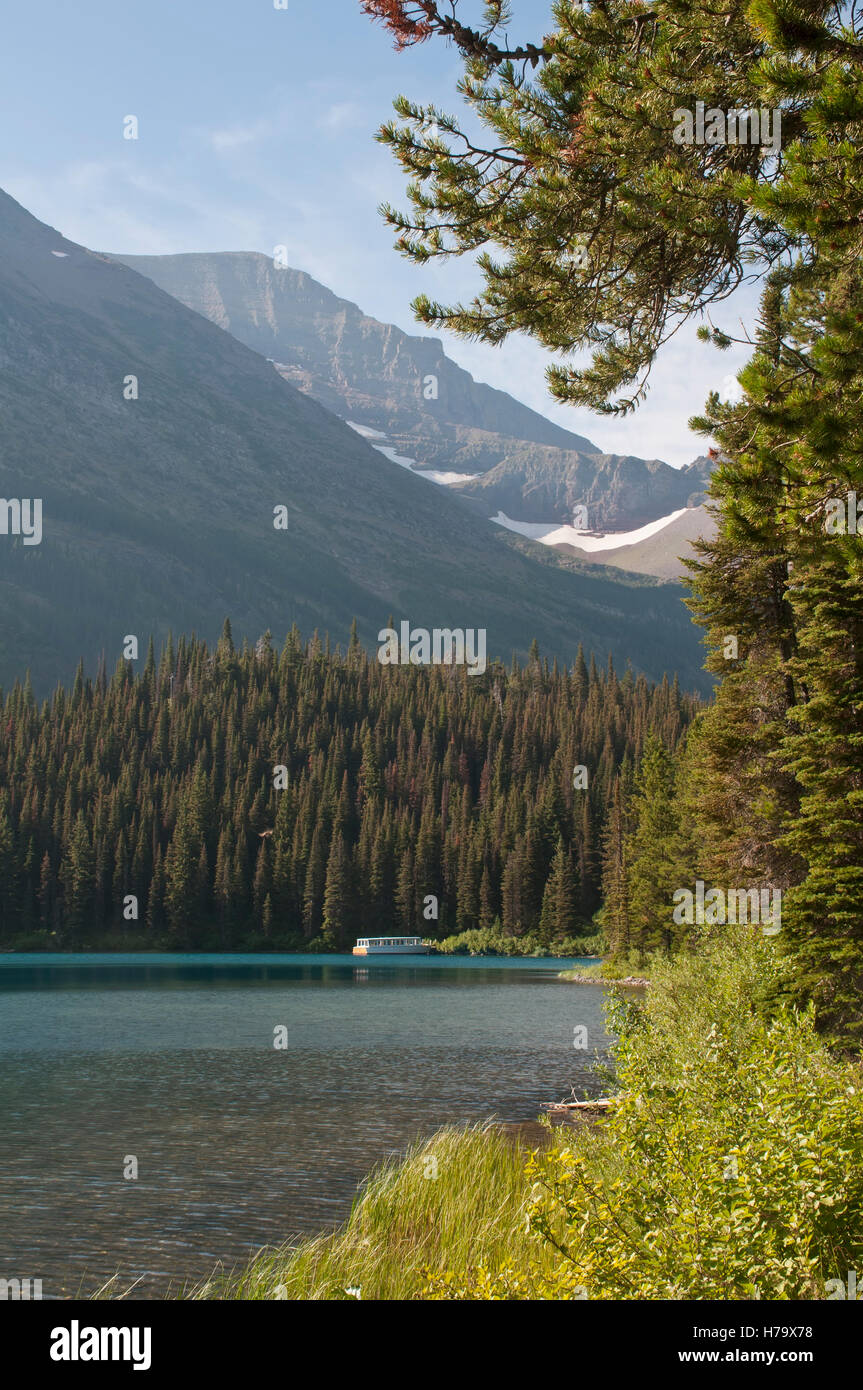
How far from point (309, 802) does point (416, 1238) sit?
137 m

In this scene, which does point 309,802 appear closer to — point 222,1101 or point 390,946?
point 390,946

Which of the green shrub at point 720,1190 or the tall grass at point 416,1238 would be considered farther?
the tall grass at point 416,1238

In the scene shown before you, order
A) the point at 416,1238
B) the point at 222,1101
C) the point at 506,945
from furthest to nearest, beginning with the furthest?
1. the point at 506,945
2. the point at 222,1101
3. the point at 416,1238

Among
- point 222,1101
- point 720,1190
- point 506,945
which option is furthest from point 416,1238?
point 506,945

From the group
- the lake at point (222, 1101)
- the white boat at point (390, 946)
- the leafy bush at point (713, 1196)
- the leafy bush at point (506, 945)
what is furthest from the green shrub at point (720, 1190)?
the white boat at point (390, 946)

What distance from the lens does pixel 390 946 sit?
12769 cm

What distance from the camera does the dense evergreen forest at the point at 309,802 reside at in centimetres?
13550

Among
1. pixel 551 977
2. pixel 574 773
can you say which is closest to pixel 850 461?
pixel 551 977

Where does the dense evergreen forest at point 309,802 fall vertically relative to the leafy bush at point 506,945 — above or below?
above

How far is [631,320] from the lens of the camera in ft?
46.7

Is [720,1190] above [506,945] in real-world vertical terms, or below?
above

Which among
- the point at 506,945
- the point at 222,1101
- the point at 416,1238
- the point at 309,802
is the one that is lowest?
the point at 506,945

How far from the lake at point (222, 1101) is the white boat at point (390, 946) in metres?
52.6

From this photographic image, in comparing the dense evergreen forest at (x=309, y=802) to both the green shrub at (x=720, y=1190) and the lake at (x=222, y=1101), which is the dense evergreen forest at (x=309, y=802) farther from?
the green shrub at (x=720, y=1190)
